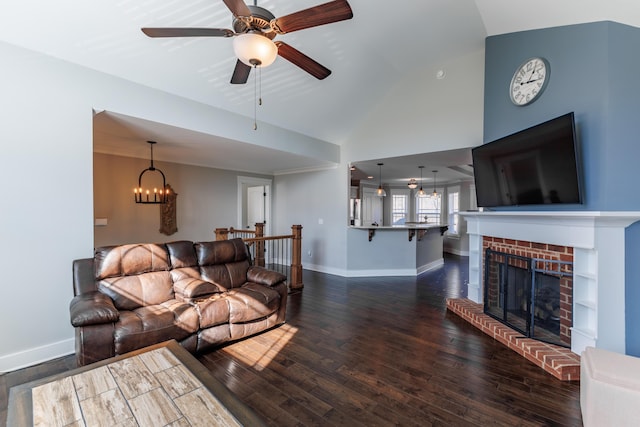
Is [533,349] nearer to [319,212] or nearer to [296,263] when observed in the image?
[296,263]

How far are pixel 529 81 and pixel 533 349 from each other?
9.18 ft

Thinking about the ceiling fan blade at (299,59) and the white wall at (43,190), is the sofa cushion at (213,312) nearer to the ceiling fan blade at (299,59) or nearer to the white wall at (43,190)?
the white wall at (43,190)

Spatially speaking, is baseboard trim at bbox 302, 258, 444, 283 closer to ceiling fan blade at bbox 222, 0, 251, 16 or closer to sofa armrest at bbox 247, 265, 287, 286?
sofa armrest at bbox 247, 265, 287, 286

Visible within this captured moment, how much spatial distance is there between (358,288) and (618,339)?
319 cm

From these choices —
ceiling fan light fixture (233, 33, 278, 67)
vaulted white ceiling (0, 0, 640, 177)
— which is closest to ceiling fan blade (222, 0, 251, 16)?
ceiling fan light fixture (233, 33, 278, 67)

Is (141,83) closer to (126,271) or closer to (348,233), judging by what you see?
(126,271)

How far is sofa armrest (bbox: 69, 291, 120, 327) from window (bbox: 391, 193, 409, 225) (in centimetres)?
899

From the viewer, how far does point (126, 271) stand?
2887 millimetres

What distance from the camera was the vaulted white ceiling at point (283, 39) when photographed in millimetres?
2441

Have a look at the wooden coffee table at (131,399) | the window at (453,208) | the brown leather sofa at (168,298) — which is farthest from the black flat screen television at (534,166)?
the window at (453,208)

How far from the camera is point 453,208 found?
8.99m

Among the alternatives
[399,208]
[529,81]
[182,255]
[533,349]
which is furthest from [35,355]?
[399,208]

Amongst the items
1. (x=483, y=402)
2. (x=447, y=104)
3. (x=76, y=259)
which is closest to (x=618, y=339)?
(x=483, y=402)

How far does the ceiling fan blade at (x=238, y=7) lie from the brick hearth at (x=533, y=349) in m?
3.61
